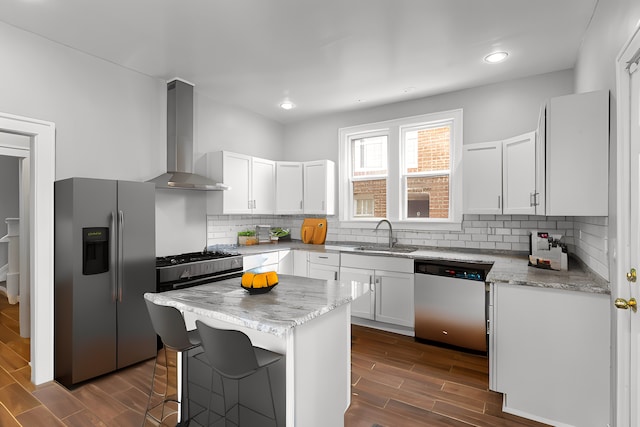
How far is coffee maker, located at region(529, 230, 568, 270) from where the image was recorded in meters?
2.66

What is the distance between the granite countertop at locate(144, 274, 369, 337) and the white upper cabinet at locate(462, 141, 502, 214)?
6.78ft

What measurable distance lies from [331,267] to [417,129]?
7.28 feet

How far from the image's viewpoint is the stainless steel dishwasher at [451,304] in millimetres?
3260

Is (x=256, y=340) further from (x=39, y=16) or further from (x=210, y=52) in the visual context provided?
(x=39, y=16)

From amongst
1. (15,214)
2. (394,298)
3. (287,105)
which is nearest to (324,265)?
(394,298)

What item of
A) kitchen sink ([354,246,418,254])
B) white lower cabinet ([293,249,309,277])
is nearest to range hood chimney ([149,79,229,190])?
white lower cabinet ([293,249,309,277])

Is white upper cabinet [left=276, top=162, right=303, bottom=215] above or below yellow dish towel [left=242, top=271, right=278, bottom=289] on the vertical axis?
above

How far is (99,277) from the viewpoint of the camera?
9.30 feet

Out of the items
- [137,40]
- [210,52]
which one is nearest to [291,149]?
A: [210,52]

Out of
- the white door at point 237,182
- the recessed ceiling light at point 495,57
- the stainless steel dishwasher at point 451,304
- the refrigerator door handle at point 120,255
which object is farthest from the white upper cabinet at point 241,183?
the recessed ceiling light at point 495,57

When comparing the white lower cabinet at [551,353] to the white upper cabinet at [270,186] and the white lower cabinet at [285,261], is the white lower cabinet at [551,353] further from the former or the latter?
the white upper cabinet at [270,186]

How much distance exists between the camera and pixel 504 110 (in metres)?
3.81

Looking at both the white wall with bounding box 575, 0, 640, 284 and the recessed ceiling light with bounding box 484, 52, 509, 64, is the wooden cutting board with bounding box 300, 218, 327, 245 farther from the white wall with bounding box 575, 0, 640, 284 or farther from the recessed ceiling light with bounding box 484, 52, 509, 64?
the white wall with bounding box 575, 0, 640, 284

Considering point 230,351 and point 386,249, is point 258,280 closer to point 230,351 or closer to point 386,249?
point 230,351
